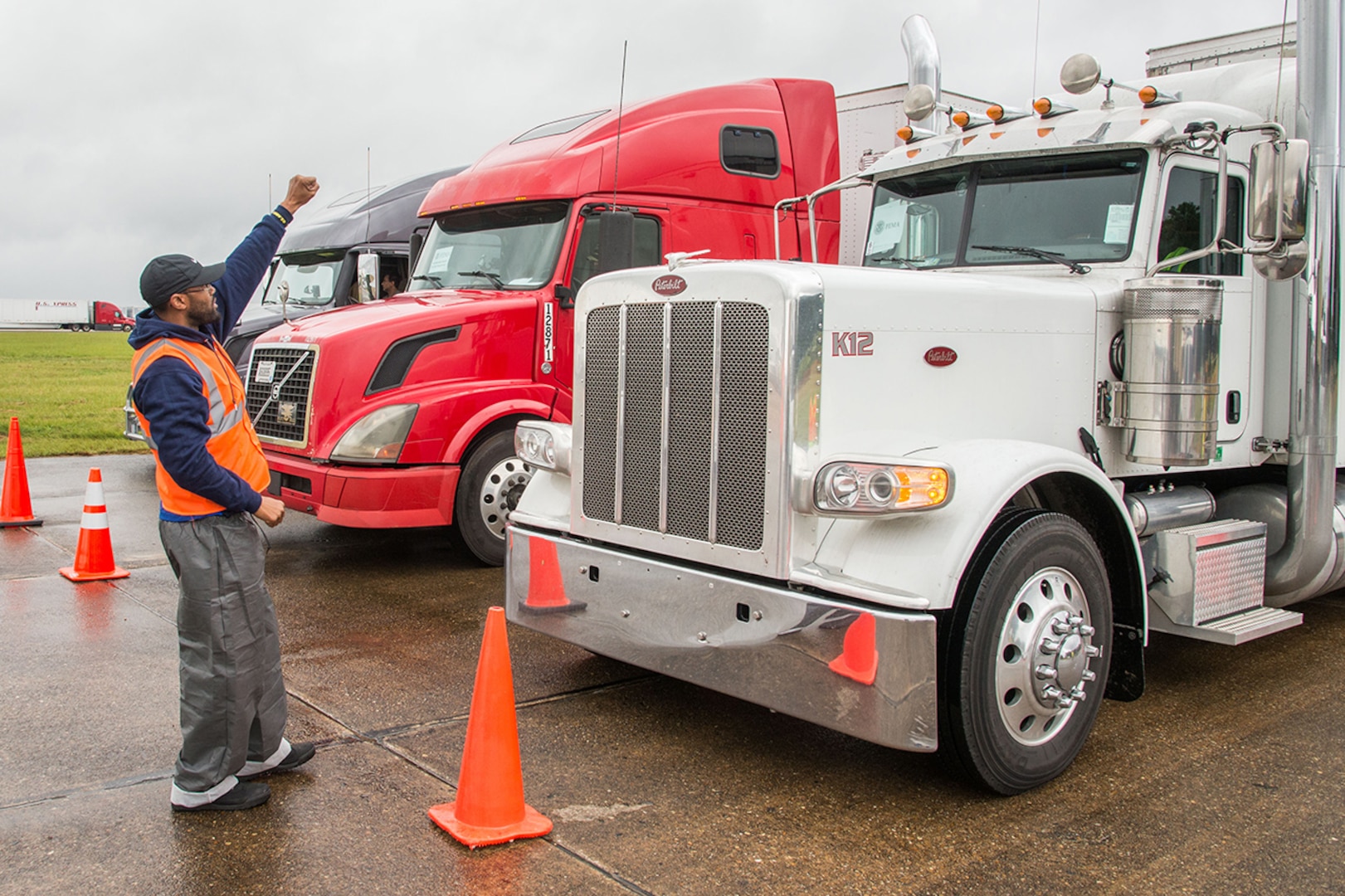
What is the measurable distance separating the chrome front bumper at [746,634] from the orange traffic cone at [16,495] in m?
6.09

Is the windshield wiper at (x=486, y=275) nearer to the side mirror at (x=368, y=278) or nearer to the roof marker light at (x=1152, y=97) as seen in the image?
the side mirror at (x=368, y=278)

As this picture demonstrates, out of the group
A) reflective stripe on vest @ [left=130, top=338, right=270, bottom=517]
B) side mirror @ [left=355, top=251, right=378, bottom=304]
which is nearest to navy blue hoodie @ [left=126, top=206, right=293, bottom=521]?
reflective stripe on vest @ [left=130, top=338, right=270, bottom=517]

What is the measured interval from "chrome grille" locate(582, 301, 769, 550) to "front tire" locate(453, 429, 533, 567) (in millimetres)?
2882

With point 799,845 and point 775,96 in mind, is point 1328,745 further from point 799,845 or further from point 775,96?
point 775,96

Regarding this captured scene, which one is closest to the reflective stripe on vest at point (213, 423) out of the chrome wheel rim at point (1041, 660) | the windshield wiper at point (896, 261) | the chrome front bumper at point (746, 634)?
the chrome front bumper at point (746, 634)

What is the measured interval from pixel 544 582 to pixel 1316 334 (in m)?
3.76

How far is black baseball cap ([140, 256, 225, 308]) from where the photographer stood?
3.84 meters

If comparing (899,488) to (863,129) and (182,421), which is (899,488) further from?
(863,129)

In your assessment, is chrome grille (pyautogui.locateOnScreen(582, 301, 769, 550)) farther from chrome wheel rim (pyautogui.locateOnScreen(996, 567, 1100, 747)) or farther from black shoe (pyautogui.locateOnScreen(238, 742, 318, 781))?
black shoe (pyautogui.locateOnScreen(238, 742, 318, 781))

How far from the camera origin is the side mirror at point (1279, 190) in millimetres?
4488

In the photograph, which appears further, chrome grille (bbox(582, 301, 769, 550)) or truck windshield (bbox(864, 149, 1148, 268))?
truck windshield (bbox(864, 149, 1148, 268))

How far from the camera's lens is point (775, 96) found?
881cm

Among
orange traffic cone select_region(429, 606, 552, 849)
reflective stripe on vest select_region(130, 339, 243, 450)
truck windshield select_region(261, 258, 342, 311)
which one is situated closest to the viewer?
orange traffic cone select_region(429, 606, 552, 849)

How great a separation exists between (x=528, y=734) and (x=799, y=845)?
53.5 inches
